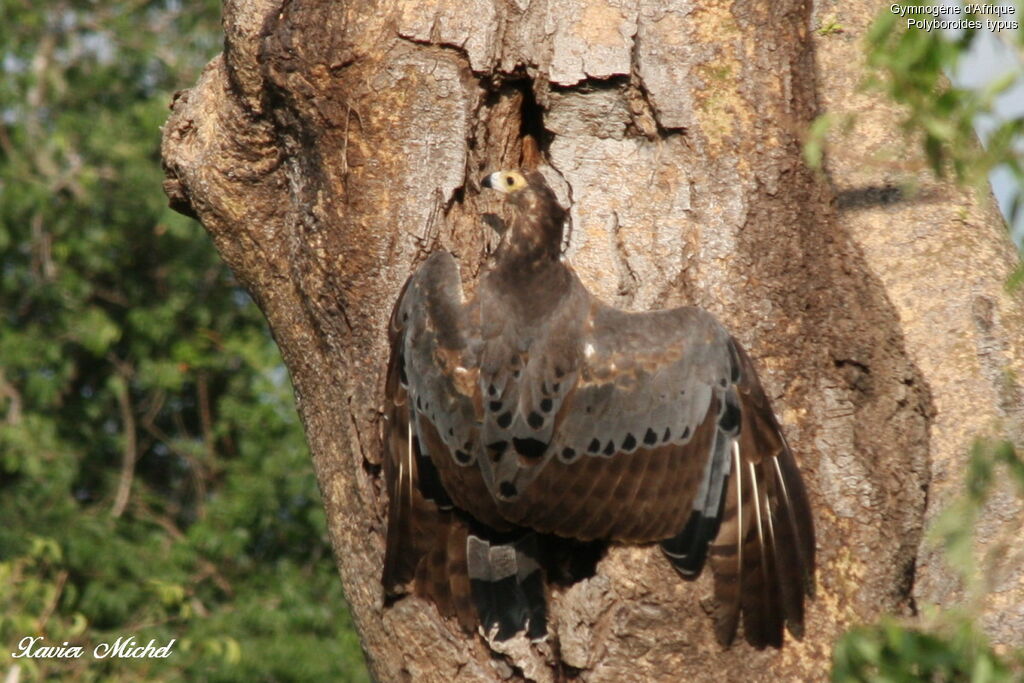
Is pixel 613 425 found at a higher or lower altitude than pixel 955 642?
higher

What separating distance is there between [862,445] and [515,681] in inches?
43.6

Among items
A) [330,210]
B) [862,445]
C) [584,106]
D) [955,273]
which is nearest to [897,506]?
[862,445]

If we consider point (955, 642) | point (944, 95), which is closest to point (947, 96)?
point (944, 95)

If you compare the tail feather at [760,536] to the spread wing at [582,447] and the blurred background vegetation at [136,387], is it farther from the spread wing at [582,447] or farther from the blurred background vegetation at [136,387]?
the blurred background vegetation at [136,387]

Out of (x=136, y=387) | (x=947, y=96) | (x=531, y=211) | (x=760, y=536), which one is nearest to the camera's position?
(x=947, y=96)

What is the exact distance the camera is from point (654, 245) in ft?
11.6

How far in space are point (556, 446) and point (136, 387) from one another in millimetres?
6614

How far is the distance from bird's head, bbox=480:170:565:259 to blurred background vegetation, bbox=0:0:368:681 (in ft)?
15.7

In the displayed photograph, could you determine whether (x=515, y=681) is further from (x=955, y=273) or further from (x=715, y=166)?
(x=955, y=273)

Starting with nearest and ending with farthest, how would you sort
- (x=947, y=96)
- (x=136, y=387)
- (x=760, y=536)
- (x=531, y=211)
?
(x=947, y=96), (x=760, y=536), (x=531, y=211), (x=136, y=387)

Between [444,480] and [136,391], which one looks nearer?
[444,480]

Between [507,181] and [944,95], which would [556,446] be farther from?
[944,95]

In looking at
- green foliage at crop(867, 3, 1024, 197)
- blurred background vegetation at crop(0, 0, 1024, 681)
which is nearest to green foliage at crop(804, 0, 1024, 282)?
green foliage at crop(867, 3, 1024, 197)

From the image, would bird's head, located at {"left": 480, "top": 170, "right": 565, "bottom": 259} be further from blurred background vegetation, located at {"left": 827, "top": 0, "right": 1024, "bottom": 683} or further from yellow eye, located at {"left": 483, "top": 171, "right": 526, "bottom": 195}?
blurred background vegetation, located at {"left": 827, "top": 0, "right": 1024, "bottom": 683}
